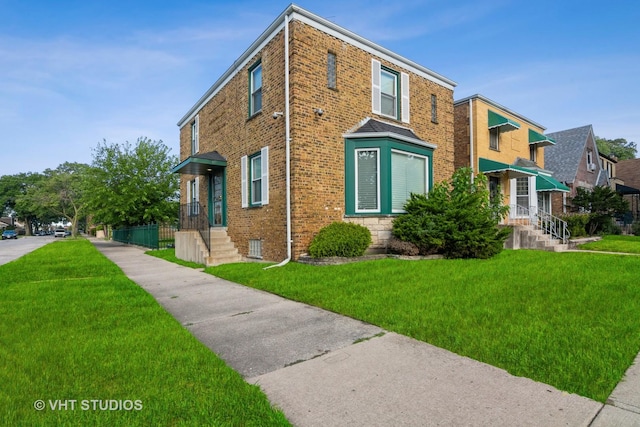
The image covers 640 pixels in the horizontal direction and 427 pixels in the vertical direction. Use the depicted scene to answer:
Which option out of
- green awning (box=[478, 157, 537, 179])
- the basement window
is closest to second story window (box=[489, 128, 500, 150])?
green awning (box=[478, 157, 537, 179])

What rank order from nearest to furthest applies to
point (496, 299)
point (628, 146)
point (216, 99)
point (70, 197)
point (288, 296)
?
point (496, 299)
point (288, 296)
point (216, 99)
point (70, 197)
point (628, 146)

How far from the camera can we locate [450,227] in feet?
29.3

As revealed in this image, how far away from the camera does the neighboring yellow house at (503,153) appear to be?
51.3ft

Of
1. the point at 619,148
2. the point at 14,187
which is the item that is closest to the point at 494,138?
the point at 619,148

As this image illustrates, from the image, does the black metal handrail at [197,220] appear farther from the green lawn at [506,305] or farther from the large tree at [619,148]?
the large tree at [619,148]

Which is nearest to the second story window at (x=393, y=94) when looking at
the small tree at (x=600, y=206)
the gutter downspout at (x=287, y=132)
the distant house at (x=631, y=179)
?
the gutter downspout at (x=287, y=132)

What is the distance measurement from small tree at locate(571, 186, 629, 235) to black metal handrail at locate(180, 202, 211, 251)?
18.8 meters

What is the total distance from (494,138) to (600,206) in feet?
25.0

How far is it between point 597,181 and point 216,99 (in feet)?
91.0

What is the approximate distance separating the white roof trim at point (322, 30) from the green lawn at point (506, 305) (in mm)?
6958

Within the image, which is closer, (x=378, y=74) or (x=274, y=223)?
(x=274, y=223)

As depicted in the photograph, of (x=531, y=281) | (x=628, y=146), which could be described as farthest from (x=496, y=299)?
(x=628, y=146)

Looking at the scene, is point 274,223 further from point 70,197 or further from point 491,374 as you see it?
point 70,197

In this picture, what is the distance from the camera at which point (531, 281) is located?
6.22 meters
